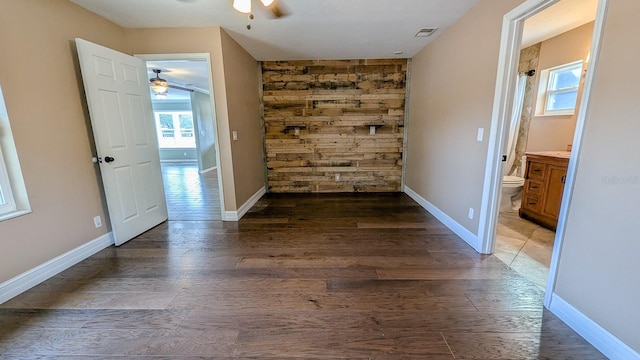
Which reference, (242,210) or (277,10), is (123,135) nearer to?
(242,210)

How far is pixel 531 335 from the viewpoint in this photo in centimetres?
148

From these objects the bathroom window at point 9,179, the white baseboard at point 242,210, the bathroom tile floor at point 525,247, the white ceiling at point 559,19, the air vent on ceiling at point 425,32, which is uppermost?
the white ceiling at point 559,19

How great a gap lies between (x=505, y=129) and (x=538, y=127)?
2.39m

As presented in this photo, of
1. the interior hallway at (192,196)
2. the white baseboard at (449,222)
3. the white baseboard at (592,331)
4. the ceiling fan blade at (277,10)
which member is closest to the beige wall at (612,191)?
the white baseboard at (592,331)

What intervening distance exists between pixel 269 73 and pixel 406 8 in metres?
2.69

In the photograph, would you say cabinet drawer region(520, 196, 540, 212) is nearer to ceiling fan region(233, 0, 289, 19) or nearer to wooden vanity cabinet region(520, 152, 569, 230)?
wooden vanity cabinet region(520, 152, 569, 230)

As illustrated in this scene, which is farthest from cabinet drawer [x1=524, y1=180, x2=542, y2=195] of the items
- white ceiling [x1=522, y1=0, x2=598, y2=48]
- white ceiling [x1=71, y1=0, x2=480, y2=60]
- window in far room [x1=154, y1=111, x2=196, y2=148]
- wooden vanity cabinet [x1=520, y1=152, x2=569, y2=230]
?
window in far room [x1=154, y1=111, x2=196, y2=148]

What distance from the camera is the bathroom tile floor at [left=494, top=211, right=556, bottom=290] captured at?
2.15m

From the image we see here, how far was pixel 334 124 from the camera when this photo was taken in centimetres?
466

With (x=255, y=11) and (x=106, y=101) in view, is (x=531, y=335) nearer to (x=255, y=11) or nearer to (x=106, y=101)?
(x=255, y=11)

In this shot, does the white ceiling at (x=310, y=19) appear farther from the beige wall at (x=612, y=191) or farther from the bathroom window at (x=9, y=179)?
the beige wall at (x=612, y=191)

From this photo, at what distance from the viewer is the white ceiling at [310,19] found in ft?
7.90

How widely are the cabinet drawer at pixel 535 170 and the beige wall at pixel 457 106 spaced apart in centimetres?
110

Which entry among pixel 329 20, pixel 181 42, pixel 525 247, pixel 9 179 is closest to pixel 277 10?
pixel 329 20
